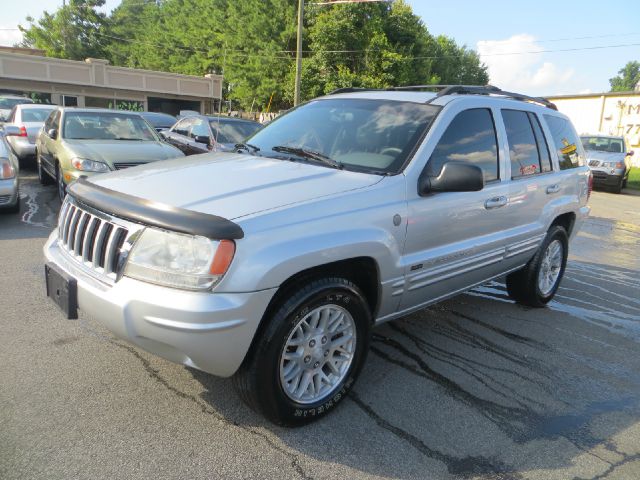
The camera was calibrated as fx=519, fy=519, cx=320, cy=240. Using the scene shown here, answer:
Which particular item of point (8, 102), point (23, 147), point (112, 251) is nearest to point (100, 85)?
point (8, 102)

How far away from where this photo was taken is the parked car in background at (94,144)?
288 inches

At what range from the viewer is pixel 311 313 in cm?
279

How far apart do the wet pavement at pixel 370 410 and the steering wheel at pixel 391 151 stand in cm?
148

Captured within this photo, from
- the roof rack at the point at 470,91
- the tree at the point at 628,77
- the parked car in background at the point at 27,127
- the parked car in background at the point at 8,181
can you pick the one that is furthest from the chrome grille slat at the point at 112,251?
the tree at the point at 628,77

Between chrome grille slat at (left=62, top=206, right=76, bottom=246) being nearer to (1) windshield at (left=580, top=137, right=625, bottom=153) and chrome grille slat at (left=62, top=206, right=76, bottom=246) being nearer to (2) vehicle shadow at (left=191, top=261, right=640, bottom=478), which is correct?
(2) vehicle shadow at (left=191, top=261, right=640, bottom=478)

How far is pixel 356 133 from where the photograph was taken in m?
3.67

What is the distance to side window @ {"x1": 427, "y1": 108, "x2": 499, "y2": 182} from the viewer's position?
11.5 feet

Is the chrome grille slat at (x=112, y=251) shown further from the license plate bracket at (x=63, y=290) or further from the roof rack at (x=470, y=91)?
the roof rack at (x=470, y=91)

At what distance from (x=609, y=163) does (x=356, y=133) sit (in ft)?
54.7

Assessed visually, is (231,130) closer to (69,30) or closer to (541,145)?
(541,145)

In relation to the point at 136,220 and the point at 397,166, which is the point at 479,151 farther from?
the point at 136,220

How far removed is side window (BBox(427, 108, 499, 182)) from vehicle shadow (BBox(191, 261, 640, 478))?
1385 mm

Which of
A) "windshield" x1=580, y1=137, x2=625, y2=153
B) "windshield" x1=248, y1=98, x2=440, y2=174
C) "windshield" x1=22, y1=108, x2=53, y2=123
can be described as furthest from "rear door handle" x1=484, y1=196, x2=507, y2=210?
"windshield" x1=580, y1=137, x2=625, y2=153

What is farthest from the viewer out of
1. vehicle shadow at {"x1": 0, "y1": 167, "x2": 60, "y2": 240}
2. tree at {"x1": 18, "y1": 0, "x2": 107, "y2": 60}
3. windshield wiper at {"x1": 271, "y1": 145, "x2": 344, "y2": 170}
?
tree at {"x1": 18, "y1": 0, "x2": 107, "y2": 60}
